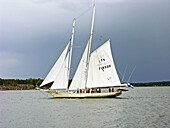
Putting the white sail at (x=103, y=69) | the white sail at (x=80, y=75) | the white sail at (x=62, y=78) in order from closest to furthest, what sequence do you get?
the white sail at (x=103, y=69) → the white sail at (x=62, y=78) → the white sail at (x=80, y=75)

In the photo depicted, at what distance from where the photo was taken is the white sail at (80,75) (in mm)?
59875

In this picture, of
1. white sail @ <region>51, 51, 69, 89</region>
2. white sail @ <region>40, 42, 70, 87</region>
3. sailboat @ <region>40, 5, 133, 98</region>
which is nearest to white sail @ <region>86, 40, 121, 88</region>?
sailboat @ <region>40, 5, 133, 98</region>

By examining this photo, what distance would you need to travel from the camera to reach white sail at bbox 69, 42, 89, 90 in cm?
5988

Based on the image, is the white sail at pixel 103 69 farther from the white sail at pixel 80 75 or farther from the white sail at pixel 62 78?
the white sail at pixel 62 78

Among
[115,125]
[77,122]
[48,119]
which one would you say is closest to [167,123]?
[115,125]

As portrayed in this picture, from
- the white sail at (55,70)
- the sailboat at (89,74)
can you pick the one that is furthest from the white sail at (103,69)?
the white sail at (55,70)

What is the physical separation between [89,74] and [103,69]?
3.64 m

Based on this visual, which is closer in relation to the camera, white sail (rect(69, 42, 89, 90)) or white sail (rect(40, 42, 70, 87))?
white sail (rect(40, 42, 70, 87))

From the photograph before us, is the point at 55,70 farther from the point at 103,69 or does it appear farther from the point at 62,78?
the point at 103,69

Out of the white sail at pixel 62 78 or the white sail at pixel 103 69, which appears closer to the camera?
the white sail at pixel 103 69

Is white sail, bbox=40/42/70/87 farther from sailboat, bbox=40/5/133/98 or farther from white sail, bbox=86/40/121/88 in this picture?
white sail, bbox=86/40/121/88

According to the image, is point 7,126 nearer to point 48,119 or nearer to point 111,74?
point 48,119

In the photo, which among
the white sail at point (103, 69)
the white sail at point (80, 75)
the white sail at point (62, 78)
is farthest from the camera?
the white sail at point (80, 75)

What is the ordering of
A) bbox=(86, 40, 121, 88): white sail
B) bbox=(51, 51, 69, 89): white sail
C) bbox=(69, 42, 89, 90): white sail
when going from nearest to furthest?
bbox=(86, 40, 121, 88): white sail < bbox=(51, 51, 69, 89): white sail < bbox=(69, 42, 89, 90): white sail
